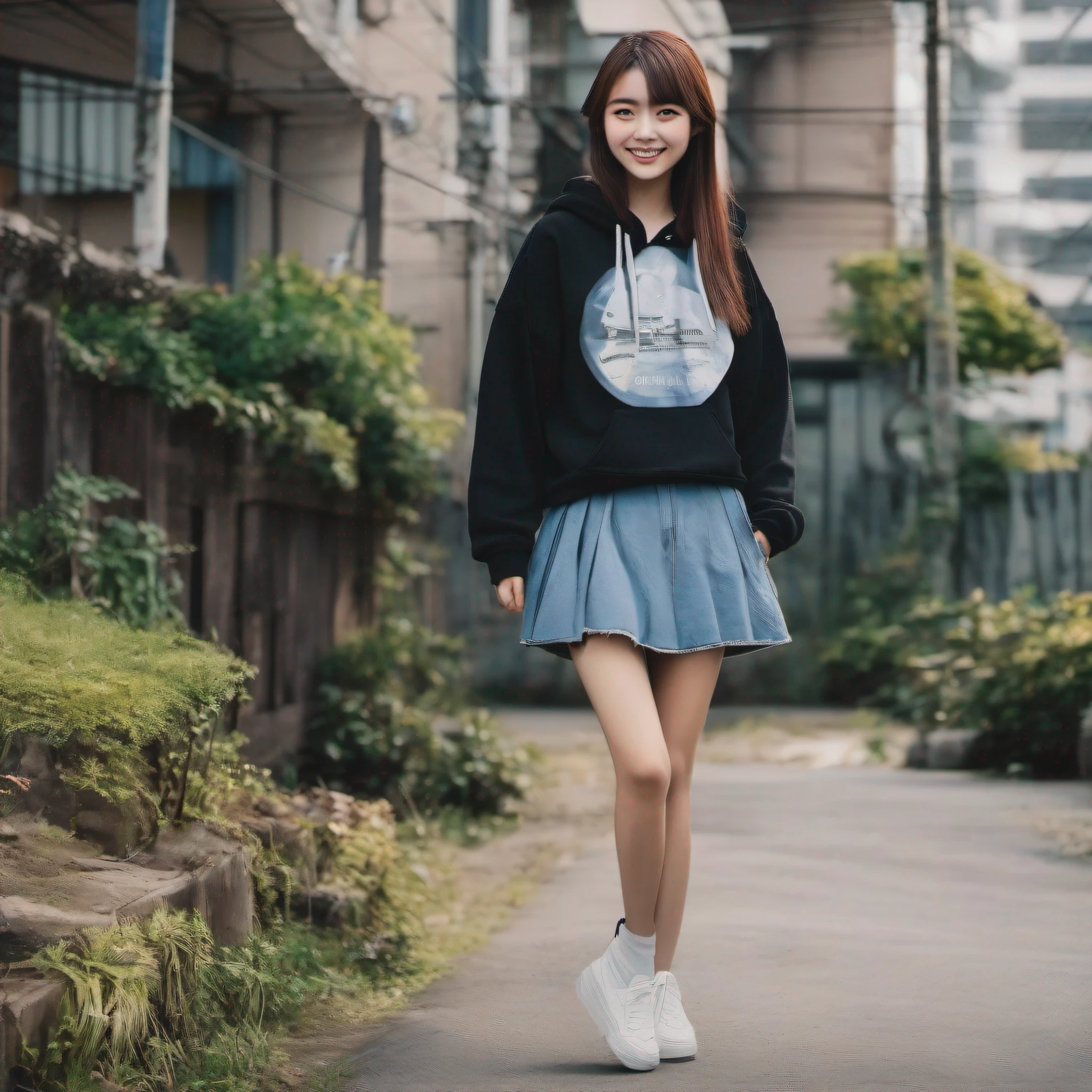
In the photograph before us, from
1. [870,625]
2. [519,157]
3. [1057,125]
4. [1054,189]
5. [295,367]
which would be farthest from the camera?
[519,157]

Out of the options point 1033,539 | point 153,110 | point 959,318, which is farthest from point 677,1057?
point 959,318

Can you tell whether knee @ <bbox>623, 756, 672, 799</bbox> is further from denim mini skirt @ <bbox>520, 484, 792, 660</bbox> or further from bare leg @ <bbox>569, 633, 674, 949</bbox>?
denim mini skirt @ <bbox>520, 484, 792, 660</bbox>

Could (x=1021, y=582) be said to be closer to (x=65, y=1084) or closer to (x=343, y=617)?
(x=343, y=617)

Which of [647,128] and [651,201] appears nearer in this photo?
[647,128]

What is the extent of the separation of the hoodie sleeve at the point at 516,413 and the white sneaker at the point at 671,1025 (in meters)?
0.84

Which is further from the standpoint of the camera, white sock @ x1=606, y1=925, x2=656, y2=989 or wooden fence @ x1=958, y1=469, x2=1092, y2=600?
wooden fence @ x1=958, y1=469, x2=1092, y2=600

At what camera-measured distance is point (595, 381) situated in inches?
115

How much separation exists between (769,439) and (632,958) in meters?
1.07

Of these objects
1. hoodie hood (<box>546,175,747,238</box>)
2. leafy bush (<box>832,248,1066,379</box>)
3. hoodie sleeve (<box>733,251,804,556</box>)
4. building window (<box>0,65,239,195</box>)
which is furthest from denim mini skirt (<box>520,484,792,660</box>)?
leafy bush (<box>832,248,1066,379</box>)

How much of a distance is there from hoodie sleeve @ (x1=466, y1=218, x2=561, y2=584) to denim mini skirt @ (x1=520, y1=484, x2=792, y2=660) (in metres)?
0.07

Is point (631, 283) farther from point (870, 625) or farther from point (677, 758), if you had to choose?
point (870, 625)

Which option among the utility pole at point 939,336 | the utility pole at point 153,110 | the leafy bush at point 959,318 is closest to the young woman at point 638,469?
the utility pole at point 153,110

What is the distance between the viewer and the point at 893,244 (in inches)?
577

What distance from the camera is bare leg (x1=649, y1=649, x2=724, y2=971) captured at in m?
2.91
